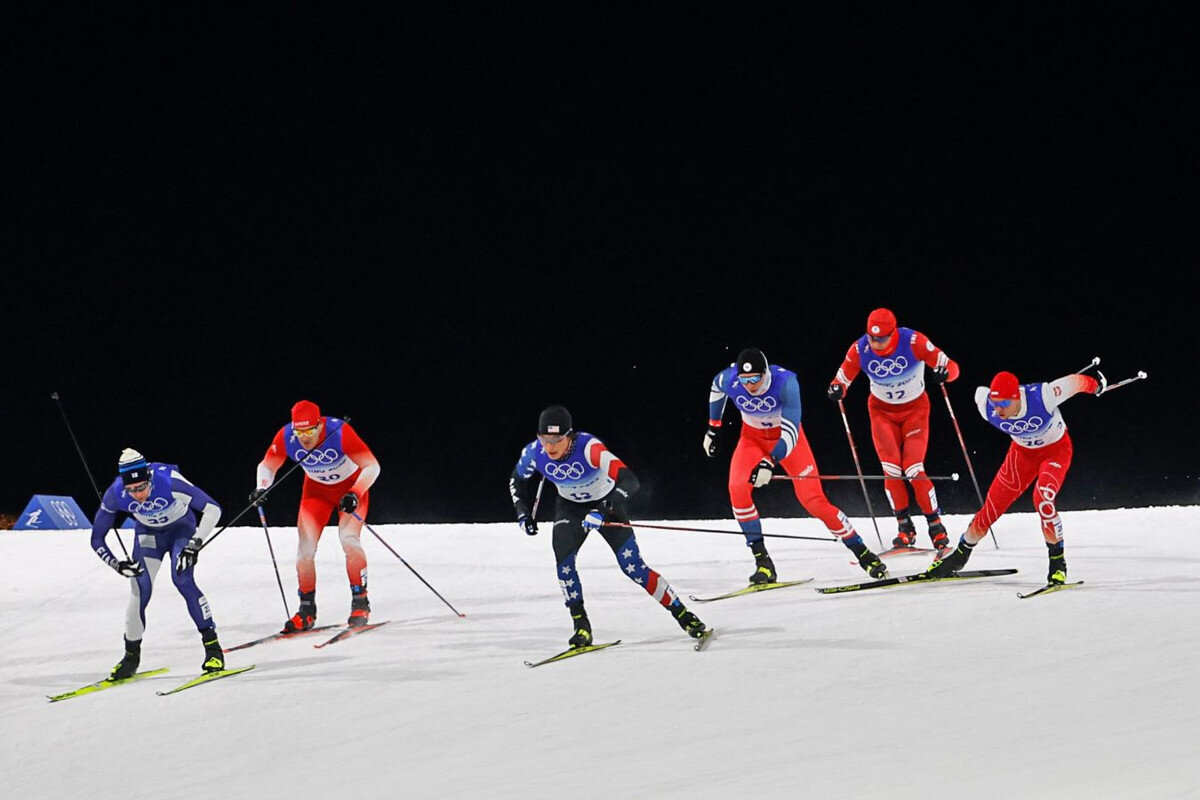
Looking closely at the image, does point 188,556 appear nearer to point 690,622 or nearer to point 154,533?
point 154,533

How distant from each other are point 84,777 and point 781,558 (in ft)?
16.8

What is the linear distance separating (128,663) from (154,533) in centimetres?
68

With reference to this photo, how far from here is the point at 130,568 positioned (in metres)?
6.45

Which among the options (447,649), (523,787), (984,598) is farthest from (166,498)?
(984,598)

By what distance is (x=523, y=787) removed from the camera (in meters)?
4.13

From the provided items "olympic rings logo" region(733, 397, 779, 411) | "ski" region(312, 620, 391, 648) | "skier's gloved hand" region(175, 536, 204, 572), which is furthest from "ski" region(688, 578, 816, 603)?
"skier's gloved hand" region(175, 536, 204, 572)

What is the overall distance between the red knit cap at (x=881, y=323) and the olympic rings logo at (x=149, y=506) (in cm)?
431

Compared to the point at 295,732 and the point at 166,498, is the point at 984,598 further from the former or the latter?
the point at 166,498

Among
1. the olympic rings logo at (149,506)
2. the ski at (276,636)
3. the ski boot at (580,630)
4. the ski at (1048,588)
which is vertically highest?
the olympic rings logo at (149,506)

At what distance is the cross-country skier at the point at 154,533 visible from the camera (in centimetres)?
641

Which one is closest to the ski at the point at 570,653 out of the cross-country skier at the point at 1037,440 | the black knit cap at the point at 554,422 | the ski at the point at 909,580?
the black knit cap at the point at 554,422

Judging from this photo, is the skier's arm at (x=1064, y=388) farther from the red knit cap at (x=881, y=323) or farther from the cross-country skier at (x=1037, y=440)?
the red knit cap at (x=881, y=323)

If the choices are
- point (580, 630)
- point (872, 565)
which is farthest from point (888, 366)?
point (580, 630)

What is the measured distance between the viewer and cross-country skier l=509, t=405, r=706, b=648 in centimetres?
597
